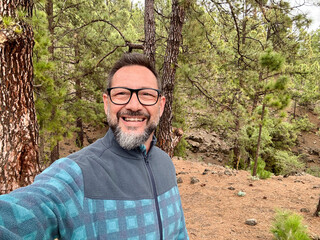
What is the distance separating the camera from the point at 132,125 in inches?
56.6

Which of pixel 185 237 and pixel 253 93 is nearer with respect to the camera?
pixel 185 237

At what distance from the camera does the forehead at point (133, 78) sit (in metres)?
1.44

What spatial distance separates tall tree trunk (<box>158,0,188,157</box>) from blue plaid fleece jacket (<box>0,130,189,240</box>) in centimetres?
394

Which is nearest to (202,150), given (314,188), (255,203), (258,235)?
(314,188)

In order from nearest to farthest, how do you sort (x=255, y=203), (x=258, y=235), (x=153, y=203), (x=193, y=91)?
(x=153, y=203)
(x=258, y=235)
(x=255, y=203)
(x=193, y=91)

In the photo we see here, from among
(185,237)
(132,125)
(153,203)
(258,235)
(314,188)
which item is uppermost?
(132,125)

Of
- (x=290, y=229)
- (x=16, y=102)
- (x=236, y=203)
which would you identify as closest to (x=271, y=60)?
(x=236, y=203)

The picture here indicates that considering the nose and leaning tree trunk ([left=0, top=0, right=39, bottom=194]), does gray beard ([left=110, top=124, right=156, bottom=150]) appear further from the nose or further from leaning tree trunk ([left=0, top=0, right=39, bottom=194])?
leaning tree trunk ([left=0, top=0, right=39, bottom=194])

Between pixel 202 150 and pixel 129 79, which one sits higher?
pixel 129 79

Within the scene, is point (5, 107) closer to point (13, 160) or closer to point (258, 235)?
point (13, 160)

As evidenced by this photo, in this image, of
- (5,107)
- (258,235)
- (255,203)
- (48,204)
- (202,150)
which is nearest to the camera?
(48,204)

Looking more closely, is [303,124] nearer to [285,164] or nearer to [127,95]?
[285,164]

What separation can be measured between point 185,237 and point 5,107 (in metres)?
2.60

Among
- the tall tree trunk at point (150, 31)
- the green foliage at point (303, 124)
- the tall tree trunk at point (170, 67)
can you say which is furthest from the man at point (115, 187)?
the green foliage at point (303, 124)
